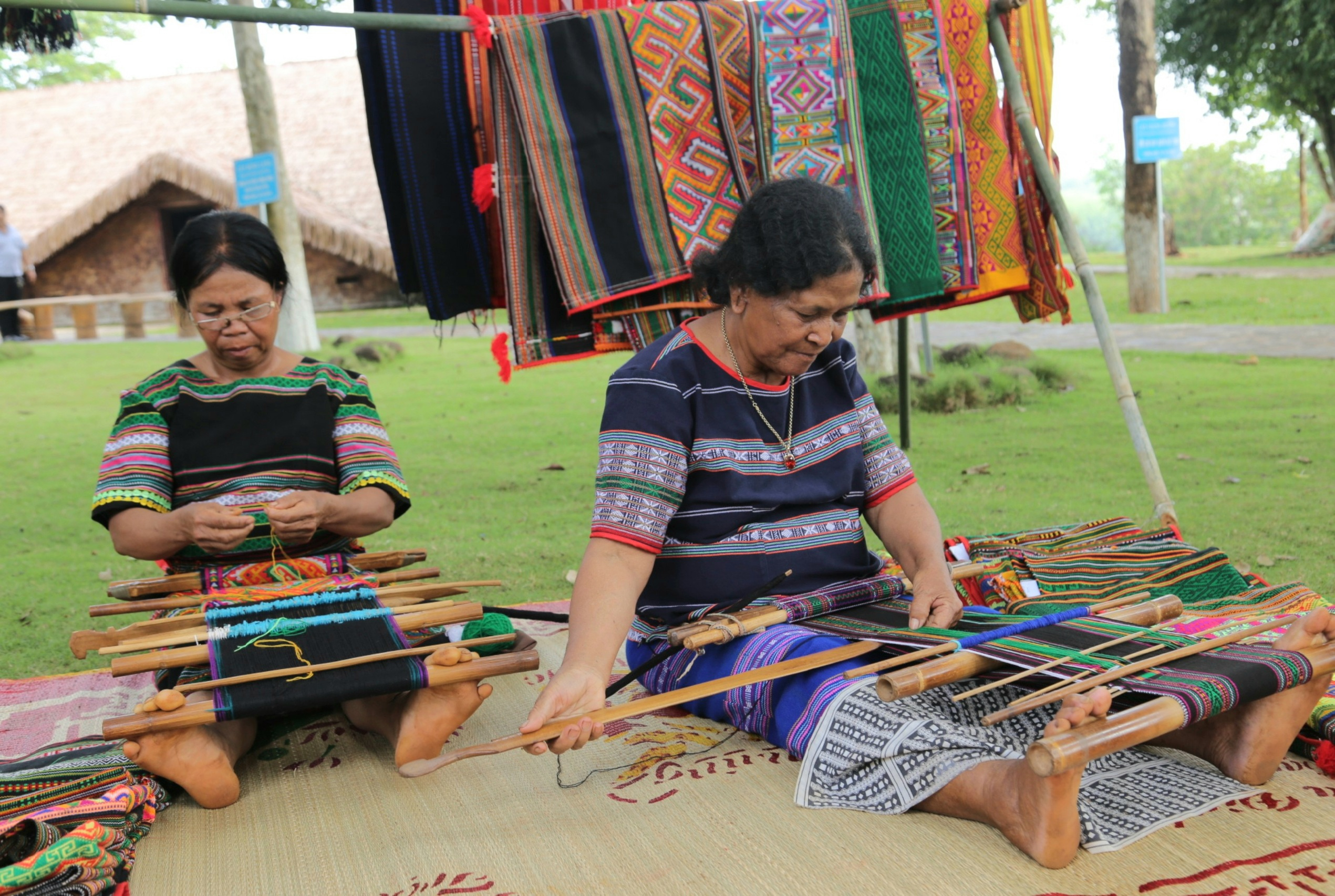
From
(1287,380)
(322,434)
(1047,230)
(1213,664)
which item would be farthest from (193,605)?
(1287,380)

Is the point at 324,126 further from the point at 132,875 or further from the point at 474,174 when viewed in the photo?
the point at 132,875

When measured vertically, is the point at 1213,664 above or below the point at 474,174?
below

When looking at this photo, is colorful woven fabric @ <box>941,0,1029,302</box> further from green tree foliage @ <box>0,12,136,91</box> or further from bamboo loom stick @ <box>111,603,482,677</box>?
green tree foliage @ <box>0,12,136,91</box>

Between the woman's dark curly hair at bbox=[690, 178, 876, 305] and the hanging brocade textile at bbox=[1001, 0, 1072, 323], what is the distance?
151cm

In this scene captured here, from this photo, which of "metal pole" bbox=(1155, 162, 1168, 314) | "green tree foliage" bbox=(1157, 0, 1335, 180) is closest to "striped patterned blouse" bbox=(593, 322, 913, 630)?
"metal pole" bbox=(1155, 162, 1168, 314)

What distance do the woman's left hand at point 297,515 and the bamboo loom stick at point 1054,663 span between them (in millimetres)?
1400

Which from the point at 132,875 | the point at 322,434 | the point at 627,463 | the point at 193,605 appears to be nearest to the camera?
the point at 132,875

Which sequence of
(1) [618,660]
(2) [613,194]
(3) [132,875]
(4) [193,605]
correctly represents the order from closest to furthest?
(3) [132,875]
(4) [193,605]
(1) [618,660]
(2) [613,194]

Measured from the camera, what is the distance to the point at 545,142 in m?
3.04

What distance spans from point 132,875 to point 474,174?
2.00m

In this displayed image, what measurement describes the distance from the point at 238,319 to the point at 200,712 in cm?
98

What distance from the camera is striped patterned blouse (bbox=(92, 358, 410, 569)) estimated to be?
98.1 inches

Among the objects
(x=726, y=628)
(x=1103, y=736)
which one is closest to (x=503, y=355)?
(x=726, y=628)

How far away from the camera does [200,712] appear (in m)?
1.89
